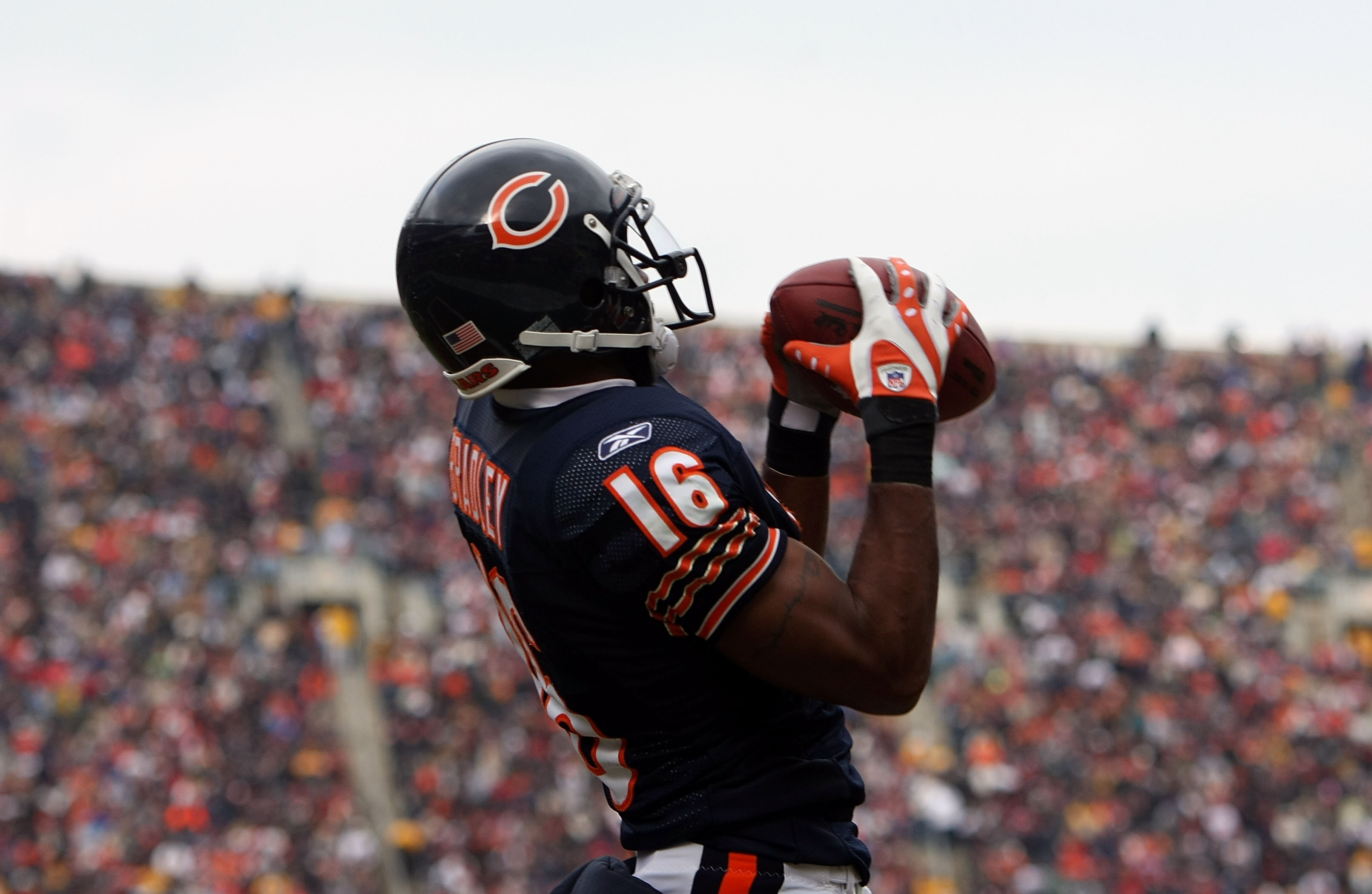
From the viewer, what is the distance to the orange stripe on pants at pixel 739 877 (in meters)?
2.13

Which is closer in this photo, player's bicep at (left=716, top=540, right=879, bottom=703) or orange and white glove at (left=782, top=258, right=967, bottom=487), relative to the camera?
player's bicep at (left=716, top=540, right=879, bottom=703)

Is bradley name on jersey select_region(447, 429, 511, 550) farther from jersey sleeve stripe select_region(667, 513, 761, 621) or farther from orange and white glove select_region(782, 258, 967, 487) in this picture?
orange and white glove select_region(782, 258, 967, 487)

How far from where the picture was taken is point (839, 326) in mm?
2264

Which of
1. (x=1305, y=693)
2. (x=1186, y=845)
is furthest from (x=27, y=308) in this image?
(x=1305, y=693)

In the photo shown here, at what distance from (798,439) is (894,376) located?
0.50 m

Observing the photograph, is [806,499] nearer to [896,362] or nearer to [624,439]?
[896,362]

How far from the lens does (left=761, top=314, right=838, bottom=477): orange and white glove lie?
260 cm

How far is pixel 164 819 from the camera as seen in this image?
1184cm

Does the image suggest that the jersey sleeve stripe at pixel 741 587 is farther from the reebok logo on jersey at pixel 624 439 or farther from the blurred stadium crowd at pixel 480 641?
the blurred stadium crowd at pixel 480 641

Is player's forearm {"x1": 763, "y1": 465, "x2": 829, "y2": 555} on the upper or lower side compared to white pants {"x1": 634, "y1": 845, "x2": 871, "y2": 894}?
upper

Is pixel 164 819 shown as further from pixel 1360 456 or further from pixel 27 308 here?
pixel 1360 456

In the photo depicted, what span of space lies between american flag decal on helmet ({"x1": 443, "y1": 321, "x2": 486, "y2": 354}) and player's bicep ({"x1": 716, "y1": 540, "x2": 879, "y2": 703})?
24.8 inches

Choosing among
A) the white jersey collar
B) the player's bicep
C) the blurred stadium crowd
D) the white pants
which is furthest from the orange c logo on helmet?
the blurred stadium crowd

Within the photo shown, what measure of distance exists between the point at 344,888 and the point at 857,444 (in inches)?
380
